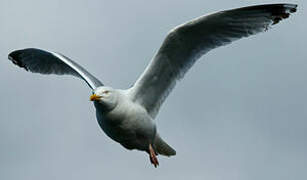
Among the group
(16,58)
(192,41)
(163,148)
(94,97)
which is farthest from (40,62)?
(192,41)

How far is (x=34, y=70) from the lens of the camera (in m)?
16.8

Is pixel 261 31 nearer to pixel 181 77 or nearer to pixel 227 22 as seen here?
pixel 227 22

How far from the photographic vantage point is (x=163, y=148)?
15.3 m

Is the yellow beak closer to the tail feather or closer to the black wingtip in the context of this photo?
the tail feather

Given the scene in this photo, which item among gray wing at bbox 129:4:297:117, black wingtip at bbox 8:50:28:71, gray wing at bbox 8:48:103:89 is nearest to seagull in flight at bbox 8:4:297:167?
gray wing at bbox 129:4:297:117

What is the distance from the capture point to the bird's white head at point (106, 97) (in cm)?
1330

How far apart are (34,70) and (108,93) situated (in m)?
3.87

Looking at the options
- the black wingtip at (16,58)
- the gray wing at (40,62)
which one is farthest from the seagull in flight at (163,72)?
the black wingtip at (16,58)

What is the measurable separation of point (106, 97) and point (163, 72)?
1452 millimetres

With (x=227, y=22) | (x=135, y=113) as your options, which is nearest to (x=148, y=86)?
(x=135, y=113)

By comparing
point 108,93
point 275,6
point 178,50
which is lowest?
point 108,93

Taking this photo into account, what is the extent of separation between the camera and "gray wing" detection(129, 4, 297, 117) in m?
13.5

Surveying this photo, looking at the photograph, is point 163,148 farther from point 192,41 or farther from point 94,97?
point 94,97

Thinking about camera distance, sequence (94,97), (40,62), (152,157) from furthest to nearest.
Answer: (40,62)
(152,157)
(94,97)
